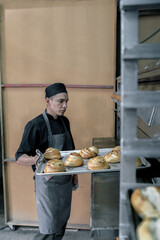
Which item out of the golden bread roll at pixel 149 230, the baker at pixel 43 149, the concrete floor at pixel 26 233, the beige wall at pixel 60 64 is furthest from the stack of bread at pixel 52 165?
the concrete floor at pixel 26 233

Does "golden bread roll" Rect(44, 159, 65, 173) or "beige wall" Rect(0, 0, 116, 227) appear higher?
"beige wall" Rect(0, 0, 116, 227)

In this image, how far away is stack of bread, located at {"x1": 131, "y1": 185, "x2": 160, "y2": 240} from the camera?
610mm

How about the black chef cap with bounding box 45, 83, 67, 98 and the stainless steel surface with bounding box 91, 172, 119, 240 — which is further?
the black chef cap with bounding box 45, 83, 67, 98

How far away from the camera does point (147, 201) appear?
72 cm

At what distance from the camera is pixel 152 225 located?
2.06 feet

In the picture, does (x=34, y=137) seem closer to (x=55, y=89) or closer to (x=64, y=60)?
(x=55, y=89)

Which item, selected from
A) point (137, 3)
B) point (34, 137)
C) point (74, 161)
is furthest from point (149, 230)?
point (34, 137)

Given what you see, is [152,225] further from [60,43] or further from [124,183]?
[60,43]

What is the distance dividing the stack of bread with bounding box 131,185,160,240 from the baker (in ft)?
5.48

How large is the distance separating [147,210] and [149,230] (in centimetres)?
9

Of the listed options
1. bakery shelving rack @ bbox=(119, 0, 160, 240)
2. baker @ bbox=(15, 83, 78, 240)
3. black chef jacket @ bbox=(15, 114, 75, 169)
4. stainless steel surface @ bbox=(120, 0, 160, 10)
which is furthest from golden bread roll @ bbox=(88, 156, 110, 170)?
stainless steel surface @ bbox=(120, 0, 160, 10)

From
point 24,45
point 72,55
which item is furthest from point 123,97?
point 24,45

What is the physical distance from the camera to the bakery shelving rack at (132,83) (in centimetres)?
71

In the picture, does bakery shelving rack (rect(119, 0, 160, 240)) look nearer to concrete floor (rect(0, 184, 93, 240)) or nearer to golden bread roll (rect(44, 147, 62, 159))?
golden bread roll (rect(44, 147, 62, 159))
